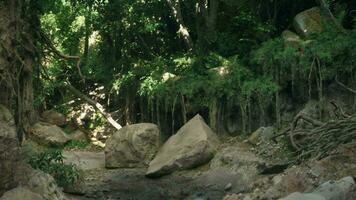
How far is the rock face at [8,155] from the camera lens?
7133mm

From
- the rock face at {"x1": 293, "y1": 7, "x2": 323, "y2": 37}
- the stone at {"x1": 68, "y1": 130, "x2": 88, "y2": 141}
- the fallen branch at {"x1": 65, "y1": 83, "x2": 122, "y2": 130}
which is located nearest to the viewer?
the rock face at {"x1": 293, "y1": 7, "x2": 323, "y2": 37}

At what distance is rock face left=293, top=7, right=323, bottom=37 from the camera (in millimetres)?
13867

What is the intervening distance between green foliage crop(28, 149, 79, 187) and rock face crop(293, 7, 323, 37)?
6.97m

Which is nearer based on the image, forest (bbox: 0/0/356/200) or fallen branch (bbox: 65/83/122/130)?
forest (bbox: 0/0/356/200)

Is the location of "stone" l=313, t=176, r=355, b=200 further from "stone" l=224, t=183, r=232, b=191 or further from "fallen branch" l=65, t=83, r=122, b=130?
"fallen branch" l=65, t=83, r=122, b=130

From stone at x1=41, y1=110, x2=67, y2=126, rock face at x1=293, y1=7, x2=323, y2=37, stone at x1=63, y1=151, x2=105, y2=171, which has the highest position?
rock face at x1=293, y1=7, x2=323, y2=37

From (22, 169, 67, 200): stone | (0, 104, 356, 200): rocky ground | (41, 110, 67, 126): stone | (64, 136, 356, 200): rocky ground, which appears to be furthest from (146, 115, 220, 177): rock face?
(41, 110, 67, 126): stone

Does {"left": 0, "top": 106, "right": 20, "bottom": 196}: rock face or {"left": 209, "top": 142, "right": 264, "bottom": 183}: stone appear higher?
{"left": 0, "top": 106, "right": 20, "bottom": 196}: rock face

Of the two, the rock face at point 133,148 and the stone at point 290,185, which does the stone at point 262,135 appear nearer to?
the rock face at point 133,148

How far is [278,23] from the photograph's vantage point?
52.4ft

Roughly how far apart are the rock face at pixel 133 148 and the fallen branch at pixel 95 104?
9.64ft

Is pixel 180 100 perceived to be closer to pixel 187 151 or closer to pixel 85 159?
pixel 85 159

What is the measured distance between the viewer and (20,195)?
704cm

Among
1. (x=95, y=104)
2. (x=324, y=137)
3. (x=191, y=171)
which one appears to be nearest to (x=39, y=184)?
(x=191, y=171)
